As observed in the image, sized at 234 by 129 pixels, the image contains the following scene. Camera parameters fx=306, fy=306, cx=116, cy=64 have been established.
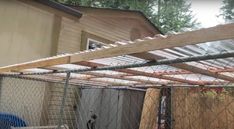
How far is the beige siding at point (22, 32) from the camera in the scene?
7520mm

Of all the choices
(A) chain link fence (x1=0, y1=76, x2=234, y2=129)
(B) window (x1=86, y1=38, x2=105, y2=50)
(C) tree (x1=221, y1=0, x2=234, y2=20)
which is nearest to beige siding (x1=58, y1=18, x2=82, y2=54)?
(B) window (x1=86, y1=38, x2=105, y2=50)

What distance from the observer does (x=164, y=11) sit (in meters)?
23.3

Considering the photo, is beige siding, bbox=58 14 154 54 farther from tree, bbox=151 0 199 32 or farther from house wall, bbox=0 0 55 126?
tree, bbox=151 0 199 32

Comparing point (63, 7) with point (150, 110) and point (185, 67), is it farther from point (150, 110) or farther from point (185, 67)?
point (185, 67)

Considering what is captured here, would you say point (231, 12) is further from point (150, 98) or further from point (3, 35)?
point (3, 35)

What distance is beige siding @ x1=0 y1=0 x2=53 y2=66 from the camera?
752 centimetres

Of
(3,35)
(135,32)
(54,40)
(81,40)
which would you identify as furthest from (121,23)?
(3,35)

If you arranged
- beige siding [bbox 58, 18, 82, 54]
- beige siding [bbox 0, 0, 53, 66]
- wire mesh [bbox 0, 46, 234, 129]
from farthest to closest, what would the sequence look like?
beige siding [bbox 58, 18, 82, 54] → beige siding [bbox 0, 0, 53, 66] → wire mesh [bbox 0, 46, 234, 129]

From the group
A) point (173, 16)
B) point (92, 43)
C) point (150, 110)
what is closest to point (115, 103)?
point (150, 110)

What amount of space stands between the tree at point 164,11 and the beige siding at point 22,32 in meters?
11.8

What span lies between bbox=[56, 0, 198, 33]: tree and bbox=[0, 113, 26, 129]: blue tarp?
13.6 meters

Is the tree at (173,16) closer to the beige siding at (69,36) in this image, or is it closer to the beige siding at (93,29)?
the beige siding at (93,29)

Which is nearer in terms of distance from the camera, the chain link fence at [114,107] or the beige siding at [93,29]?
the chain link fence at [114,107]

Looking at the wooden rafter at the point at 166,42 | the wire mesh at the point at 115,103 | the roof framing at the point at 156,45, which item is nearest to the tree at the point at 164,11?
the wire mesh at the point at 115,103
